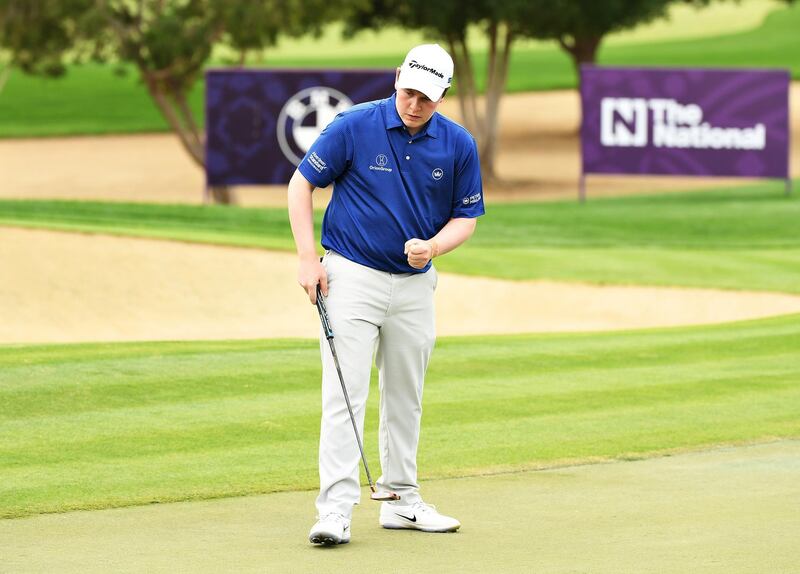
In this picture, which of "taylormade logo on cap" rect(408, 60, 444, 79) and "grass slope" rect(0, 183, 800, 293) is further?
"grass slope" rect(0, 183, 800, 293)

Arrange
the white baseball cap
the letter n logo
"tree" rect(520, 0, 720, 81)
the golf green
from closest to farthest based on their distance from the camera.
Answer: the golf green, the white baseball cap, the letter n logo, "tree" rect(520, 0, 720, 81)

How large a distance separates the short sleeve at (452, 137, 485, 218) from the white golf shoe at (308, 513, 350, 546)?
141 centimetres

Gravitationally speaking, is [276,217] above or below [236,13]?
below

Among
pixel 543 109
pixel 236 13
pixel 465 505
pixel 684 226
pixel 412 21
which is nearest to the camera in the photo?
pixel 465 505

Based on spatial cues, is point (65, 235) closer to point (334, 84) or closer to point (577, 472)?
point (334, 84)

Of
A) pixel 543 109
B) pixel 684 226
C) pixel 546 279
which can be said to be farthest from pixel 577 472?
pixel 543 109

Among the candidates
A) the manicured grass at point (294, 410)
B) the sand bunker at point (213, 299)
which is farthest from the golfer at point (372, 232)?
the sand bunker at point (213, 299)

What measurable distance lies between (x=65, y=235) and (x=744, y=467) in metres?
12.7

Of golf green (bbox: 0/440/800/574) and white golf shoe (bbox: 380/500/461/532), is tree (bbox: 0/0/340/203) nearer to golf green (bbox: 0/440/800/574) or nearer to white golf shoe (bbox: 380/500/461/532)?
golf green (bbox: 0/440/800/574)

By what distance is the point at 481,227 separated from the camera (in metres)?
25.3

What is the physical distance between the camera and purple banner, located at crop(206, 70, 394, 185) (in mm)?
26688

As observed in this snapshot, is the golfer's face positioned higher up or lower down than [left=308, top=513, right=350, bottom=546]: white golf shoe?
higher up

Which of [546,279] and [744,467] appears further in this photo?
[546,279]

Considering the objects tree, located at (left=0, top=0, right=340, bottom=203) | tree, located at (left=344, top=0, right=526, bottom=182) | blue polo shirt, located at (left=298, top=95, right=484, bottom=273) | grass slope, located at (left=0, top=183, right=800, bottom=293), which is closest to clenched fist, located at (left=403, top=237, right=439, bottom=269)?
blue polo shirt, located at (left=298, top=95, right=484, bottom=273)
